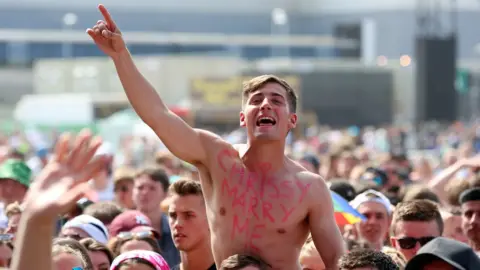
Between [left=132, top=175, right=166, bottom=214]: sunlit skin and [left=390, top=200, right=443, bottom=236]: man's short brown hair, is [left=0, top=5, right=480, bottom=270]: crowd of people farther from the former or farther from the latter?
[left=132, top=175, right=166, bottom=214]: sunlit skin

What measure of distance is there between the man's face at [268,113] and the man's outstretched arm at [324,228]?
0.29 metres

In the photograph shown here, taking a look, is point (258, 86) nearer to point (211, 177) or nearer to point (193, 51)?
point (211, 177)

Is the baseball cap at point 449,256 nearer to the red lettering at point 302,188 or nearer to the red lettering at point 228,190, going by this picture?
the red lettering at point 302,188

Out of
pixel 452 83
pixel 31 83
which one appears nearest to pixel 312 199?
pixel 452 83

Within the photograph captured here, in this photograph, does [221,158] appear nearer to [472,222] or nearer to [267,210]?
[267,210]

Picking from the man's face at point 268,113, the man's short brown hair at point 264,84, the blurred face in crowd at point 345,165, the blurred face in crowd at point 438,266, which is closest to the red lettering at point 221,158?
the man's face at point 268,113

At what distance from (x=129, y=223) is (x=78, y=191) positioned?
15.2ft

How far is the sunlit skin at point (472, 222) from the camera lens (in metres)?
7.39

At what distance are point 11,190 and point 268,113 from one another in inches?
187

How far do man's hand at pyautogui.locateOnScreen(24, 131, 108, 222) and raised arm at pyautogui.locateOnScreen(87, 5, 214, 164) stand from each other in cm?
125

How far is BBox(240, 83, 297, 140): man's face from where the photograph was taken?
5.38 m

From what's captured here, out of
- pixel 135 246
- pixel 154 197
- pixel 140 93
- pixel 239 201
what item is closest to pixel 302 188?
pixel 239 201

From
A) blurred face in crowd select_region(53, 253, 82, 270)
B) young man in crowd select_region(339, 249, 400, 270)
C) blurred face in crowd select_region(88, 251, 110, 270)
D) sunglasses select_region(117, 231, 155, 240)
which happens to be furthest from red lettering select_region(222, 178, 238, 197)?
sunglasses select_region(117, 231, 155, 240)

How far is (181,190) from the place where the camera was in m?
6.79
